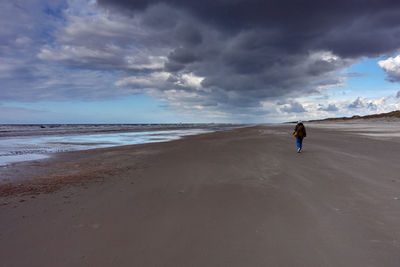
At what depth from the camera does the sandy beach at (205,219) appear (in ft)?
10.8

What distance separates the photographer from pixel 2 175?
29.0 feet

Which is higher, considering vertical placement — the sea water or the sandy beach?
the sea water

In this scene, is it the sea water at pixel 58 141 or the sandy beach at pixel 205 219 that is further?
the sea water at pixel 58 141

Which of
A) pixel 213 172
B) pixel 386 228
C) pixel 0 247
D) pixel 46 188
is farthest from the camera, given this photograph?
pixel 213 172

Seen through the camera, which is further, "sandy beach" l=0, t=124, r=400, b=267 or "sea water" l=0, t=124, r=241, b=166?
"sea water" l=0, t=124, r=241, b=166

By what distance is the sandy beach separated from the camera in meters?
3.31

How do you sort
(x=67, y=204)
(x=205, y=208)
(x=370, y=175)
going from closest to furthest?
1. (x=205, y=208)
2. (x=67, y=204)
3. (x=370, y=175)

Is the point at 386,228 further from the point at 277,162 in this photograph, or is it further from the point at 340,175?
the point at 277,162

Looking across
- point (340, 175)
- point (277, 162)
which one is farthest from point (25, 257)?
point (277, 162)

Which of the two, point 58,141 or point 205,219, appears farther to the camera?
point 58,141

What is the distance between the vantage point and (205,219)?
4.53 m

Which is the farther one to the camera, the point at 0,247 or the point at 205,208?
the point at 205,208

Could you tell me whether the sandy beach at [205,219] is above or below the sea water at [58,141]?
Result: below

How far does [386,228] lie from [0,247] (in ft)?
22.2
